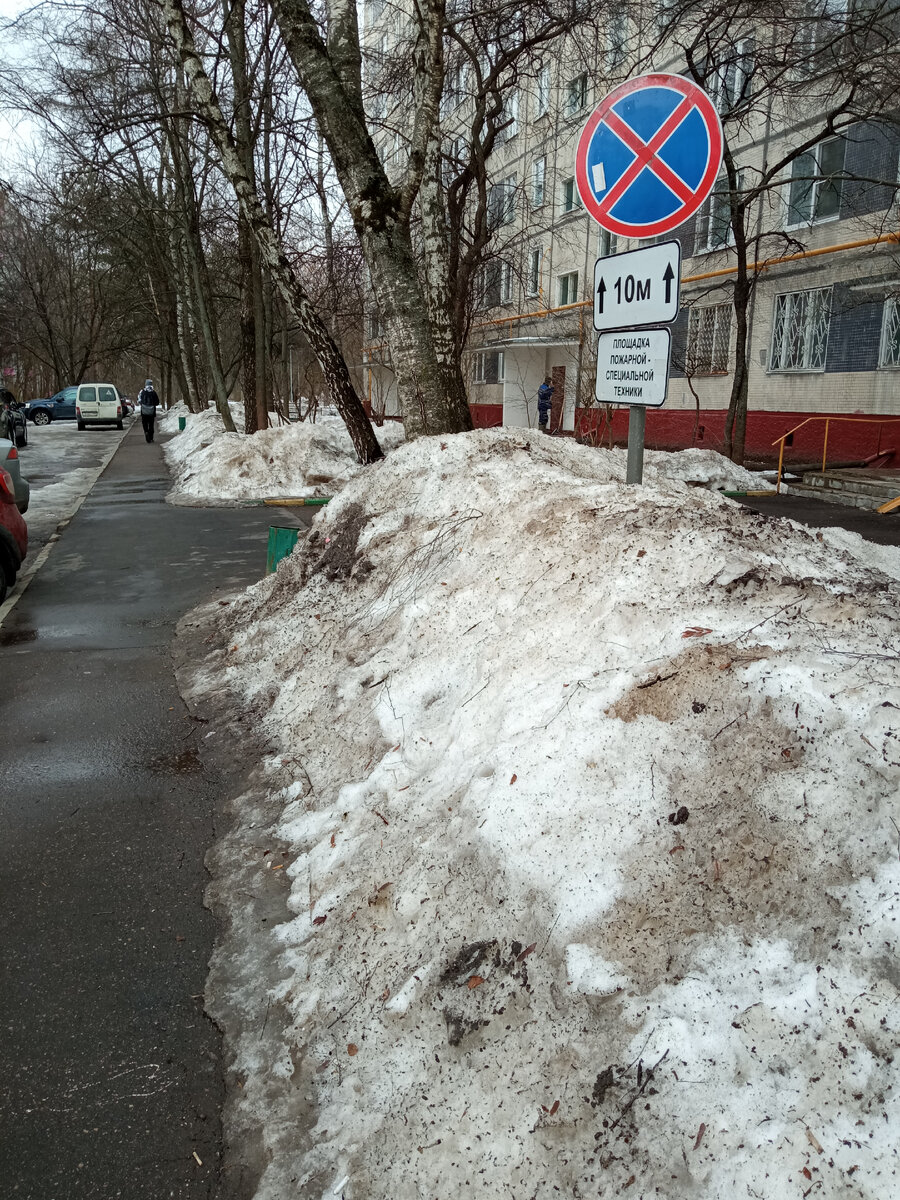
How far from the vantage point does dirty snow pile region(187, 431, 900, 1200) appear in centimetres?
201

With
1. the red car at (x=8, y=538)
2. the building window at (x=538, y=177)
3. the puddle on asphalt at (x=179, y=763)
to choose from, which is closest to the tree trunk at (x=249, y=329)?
the red car at (x=8, y=538)

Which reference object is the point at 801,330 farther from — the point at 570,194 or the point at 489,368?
the point at 489,368

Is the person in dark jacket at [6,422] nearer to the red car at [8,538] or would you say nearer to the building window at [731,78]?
the red car at [8,538]

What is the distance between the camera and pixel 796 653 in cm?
289

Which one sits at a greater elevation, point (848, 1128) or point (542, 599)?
point (542, 599)

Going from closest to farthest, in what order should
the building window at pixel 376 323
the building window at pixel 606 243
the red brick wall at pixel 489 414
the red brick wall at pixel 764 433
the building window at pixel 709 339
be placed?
1. the building window at pixel 606 243
2. the building window at pixel 376 323
3. the red brick wall at pixel 764 433
4. the building window at pixel 709 339
5. the red brick wall at pixel 489 414

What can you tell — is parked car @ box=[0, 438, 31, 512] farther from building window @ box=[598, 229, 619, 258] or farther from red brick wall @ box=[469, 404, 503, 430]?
red brick wall @ box=[469, 404, 503, 430]

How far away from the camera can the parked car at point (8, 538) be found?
8.73 m

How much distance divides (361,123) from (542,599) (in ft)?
17.0

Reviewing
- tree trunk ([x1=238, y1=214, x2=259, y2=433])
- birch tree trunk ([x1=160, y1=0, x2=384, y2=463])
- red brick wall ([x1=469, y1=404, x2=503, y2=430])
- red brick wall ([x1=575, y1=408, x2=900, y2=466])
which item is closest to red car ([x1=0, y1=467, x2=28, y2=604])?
birch tree trunk ([x1=160, y1=0, x2=384, y2=463])

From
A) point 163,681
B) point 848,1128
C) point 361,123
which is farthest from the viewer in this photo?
point 361,123

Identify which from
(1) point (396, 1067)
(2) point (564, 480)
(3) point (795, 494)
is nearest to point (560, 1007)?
(1) point (396, 1067)

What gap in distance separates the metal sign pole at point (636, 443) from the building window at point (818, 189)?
1763 cm

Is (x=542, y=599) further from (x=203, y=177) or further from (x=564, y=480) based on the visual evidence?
(x=203, y=177)
